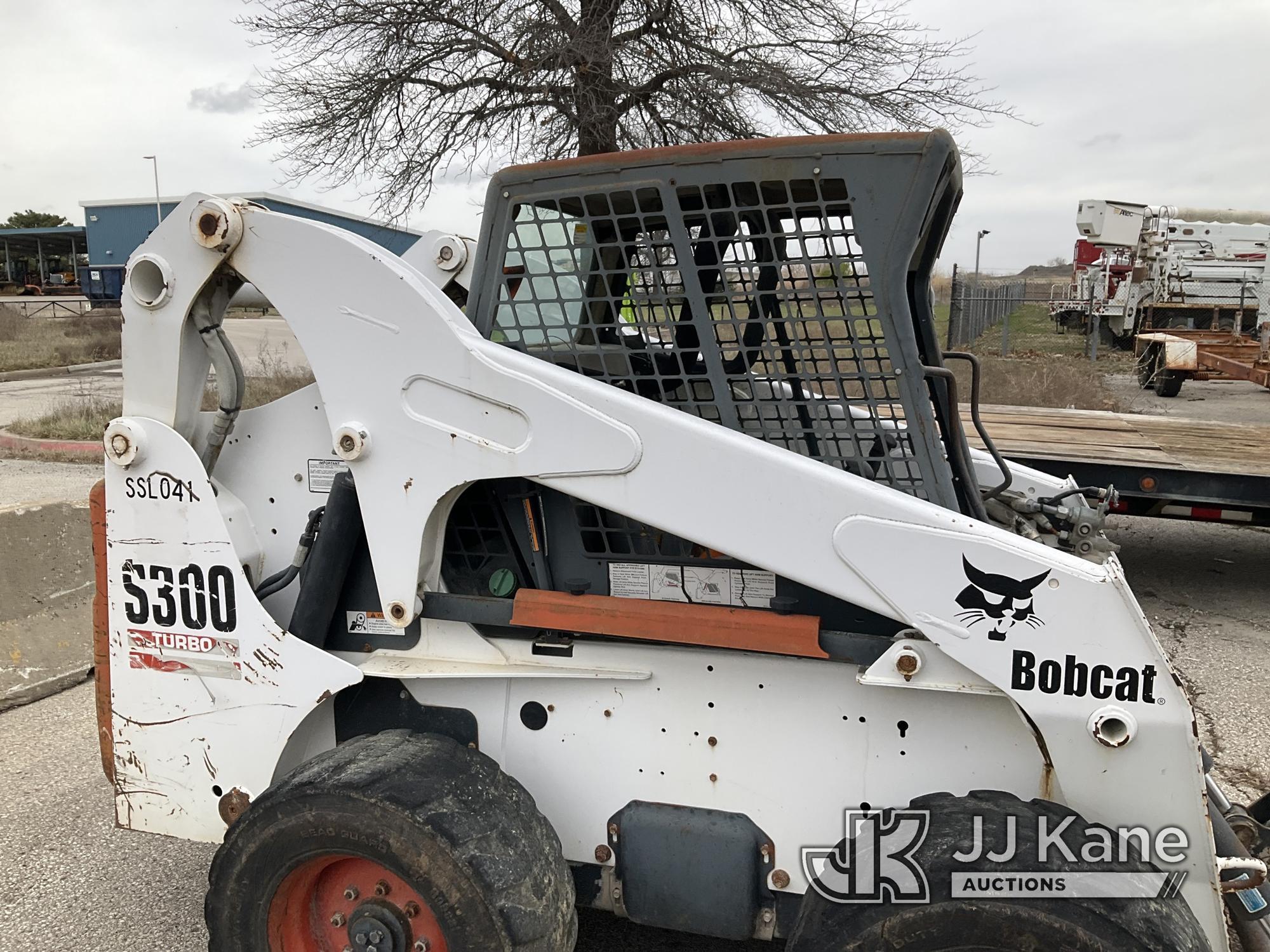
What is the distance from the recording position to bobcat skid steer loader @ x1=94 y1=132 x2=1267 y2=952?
2.00 m

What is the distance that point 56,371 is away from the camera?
19.4 meters

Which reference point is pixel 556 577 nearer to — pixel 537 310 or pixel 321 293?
pixel 537 310

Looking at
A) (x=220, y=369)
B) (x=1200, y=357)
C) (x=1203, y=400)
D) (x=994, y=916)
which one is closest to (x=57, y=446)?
(x=220, y=369)

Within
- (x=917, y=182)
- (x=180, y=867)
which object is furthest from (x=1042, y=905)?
(x=180, y=867)

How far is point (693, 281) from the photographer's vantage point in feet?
7.41

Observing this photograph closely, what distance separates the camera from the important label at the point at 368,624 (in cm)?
255

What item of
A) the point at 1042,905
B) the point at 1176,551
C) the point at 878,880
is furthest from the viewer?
the point at 1176,551

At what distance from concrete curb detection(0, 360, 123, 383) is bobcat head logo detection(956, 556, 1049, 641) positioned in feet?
65.7

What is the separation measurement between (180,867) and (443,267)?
2.17 metres

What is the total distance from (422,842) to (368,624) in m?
0.68

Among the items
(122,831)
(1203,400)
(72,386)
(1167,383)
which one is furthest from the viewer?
(72,386)

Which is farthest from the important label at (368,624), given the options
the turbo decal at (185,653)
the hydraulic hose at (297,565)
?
the turbo decal at (185,653)

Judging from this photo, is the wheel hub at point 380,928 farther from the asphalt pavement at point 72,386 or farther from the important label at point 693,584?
the asphalt pavement at point 72,386

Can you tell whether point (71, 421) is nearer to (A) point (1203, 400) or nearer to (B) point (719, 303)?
(B) point (719, 303)
